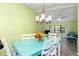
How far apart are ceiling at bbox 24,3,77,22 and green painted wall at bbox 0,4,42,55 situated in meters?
0.09

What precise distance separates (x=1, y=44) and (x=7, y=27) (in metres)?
0.25

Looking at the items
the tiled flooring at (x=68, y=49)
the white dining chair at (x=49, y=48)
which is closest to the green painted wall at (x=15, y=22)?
the white dining chair at (x=49, y=48)

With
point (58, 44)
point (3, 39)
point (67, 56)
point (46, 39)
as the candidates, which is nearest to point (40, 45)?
point (46, 39)

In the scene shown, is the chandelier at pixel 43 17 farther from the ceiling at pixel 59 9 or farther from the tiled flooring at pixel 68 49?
the tiled flooring at pixel 68 49

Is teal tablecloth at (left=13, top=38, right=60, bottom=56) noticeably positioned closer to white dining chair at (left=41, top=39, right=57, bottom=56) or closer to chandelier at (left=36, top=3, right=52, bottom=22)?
white dining chair at (left=41, top=39, right=57, bottom=56)

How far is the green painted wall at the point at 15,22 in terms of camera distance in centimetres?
168

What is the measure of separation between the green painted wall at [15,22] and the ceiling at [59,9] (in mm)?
91

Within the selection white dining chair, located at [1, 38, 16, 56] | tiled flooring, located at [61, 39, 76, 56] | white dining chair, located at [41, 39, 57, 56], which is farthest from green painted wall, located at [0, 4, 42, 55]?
tiled flooring, located at [61, 39, 76, 56]

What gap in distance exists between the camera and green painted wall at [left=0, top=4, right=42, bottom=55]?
1683 millimetres

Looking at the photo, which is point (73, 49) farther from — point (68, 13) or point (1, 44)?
point (1, 44)

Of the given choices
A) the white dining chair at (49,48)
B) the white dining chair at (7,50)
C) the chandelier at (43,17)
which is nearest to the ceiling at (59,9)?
the chandelier at (43,17)

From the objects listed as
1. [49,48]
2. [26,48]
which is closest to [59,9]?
[49,48]

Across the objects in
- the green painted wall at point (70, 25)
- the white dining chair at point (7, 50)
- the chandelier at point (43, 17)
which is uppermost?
the chandelier at point (43, 17)

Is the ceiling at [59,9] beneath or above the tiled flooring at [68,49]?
above
